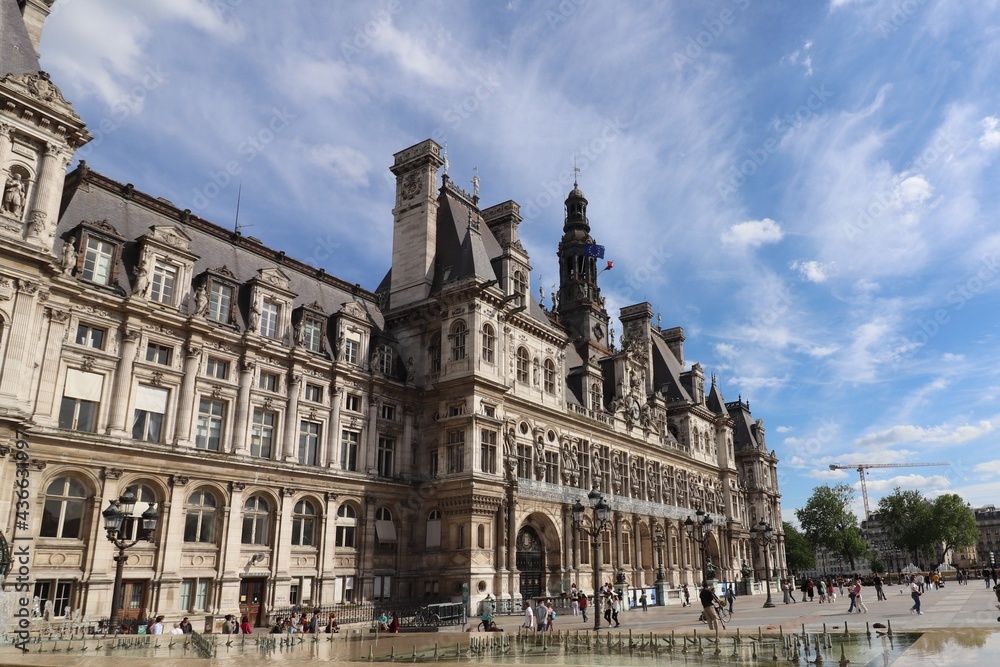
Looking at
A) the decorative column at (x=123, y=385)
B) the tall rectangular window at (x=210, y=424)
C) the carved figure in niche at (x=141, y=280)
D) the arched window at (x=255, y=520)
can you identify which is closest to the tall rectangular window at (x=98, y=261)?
the carved figure in niche at (x=141, y=280)

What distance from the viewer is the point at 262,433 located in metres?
34.0

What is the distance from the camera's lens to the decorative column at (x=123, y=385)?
28.2 meters

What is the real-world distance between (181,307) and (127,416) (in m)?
5.33

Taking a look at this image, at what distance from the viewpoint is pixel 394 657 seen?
19.8 metres

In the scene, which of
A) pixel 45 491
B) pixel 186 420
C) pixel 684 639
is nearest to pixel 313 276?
pixel 186 420

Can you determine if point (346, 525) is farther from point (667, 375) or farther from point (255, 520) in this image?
point (667, 375)

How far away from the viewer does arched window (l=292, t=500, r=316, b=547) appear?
113ft

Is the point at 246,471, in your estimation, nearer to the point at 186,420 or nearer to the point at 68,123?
the point at 186,420

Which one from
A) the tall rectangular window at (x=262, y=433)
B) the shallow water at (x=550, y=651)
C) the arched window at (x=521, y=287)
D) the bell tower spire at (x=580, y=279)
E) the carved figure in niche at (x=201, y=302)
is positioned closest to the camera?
the shallow water at (x=550, y=651)

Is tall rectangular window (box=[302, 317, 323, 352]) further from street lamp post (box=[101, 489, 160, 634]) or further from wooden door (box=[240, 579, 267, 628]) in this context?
street lamp post (box=[101, 489, 160, 634])

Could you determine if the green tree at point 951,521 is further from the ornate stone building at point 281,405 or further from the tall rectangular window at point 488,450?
the tall rectangular window at point 488,450

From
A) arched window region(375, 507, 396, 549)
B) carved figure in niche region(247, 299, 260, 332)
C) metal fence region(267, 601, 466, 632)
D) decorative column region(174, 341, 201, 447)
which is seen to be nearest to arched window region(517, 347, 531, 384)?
arched window region(375, 507, 396, 549)

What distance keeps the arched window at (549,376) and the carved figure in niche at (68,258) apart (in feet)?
97.3

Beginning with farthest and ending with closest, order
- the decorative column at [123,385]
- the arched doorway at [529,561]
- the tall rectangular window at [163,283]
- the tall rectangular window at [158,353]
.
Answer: the arched doorway at [529,561] < the tall rectangular window at [163,283] < the tall rectangular window at [158,353] < the decorative column at [123,385]
